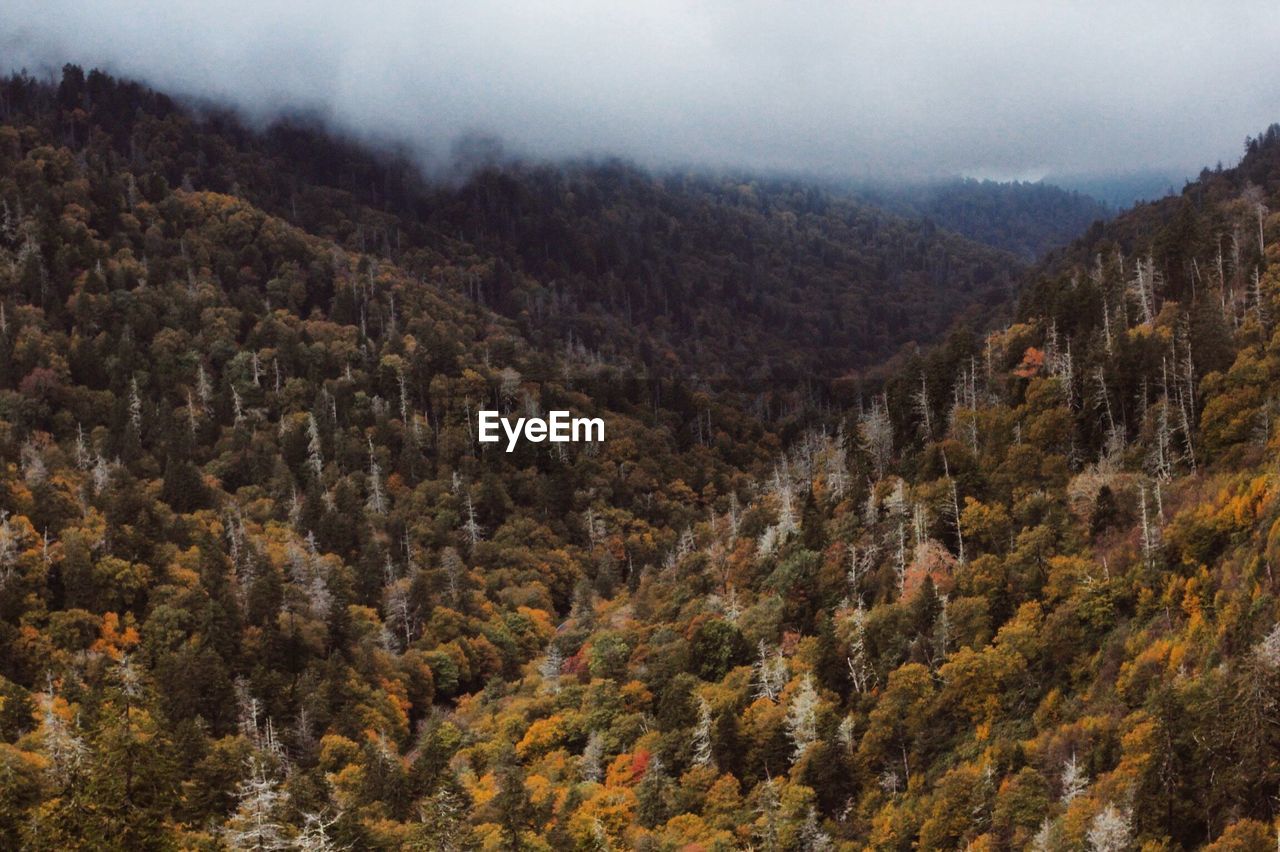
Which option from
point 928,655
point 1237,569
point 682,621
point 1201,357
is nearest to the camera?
point 1237,569

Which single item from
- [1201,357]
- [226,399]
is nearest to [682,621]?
[1201,357]

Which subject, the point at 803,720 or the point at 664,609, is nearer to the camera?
the point at 803,720

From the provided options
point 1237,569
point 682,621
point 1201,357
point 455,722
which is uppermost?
point 1201,357

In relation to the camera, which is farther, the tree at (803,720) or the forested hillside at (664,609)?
the tree at (803,720)

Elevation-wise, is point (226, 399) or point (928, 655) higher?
point (226, 399)

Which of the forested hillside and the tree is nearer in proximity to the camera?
the forested hillside

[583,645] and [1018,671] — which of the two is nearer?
[1018,671]

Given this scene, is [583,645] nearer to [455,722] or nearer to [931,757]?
[455,722]

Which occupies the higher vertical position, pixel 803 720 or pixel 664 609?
pixel 664 609
